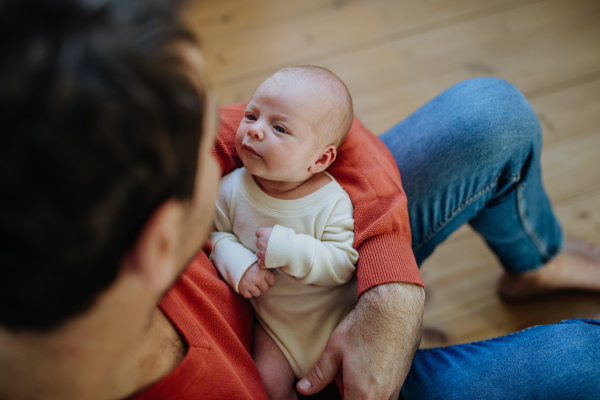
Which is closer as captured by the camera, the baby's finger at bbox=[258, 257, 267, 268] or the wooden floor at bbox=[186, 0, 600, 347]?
the baby's finger at bbox=[258, 257, 267, 268]

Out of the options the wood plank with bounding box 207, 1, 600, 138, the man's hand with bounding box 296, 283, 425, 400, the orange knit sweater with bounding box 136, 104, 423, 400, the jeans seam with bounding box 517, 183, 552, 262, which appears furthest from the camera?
the wood plank with bounding box 207, 1, 600, 138

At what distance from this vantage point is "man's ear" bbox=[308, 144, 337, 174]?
0.86 metres

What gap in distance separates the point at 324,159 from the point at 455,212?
0.33m

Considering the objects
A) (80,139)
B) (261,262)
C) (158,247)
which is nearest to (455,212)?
(261,262)

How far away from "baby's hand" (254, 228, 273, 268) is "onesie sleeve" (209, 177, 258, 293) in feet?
0.09

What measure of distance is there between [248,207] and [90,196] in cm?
49

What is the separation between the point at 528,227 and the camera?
102cm

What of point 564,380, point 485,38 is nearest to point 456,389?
point 564,380

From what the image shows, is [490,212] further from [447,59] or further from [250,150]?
[447,59]

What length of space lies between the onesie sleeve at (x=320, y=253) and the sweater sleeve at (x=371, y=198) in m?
0.02

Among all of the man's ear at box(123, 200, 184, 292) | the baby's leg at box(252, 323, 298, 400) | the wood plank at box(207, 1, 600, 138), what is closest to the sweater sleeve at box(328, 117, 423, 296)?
the baby's leg at box(252, 323, 298, 400)

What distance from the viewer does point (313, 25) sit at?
175 centimetres

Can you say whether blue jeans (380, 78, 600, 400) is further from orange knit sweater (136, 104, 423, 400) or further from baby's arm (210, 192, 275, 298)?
baby's arm (210, 192, 275, 298)

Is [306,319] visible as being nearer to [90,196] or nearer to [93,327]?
[93,327]
